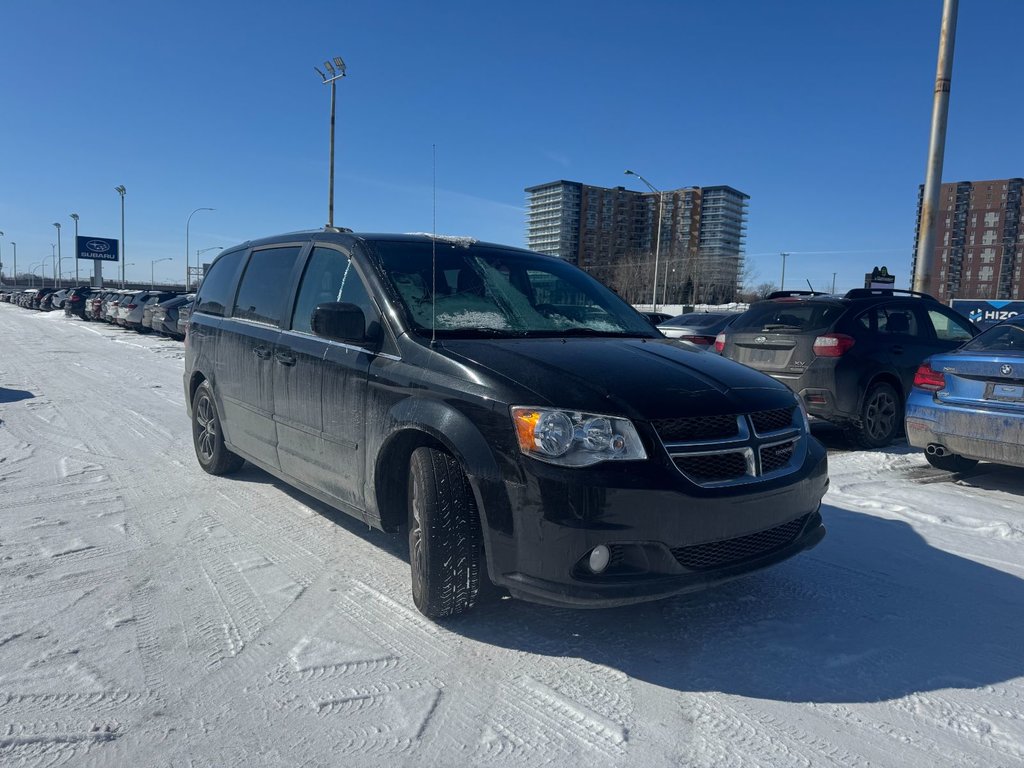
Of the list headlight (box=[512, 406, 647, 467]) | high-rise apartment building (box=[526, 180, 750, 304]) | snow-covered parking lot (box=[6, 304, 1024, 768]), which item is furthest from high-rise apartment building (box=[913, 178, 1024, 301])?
headlight (box=[512, 406, 647, 467])

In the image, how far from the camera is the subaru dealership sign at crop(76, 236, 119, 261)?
302 feet

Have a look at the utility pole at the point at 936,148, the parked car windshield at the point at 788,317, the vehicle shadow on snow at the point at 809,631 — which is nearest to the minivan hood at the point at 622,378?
the vehicle shadow on snow at the point at 809,631

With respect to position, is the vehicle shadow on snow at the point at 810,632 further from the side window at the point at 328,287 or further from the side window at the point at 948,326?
the side window at the point at 948,326

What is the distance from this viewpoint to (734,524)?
2924mm

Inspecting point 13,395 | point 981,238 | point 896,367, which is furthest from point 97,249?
point 981,238

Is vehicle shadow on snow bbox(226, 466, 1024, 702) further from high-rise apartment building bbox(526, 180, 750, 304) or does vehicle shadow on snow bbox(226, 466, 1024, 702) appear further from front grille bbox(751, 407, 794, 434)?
high-rise apartment building bbox(526, 180, 750, 304)

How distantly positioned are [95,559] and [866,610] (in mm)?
3929

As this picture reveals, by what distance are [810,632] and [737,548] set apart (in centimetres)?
58

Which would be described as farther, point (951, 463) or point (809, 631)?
point (951, 463)

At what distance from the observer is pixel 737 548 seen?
119 inches

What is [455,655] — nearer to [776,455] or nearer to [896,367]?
[776,455]

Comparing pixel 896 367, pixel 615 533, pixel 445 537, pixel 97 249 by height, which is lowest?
pixel 445 537

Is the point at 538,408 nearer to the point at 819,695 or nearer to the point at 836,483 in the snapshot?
the point at 819,695

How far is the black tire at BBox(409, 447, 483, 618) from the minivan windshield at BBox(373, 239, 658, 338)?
29.4 inches
